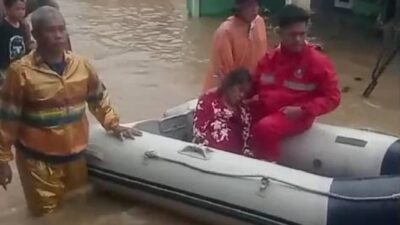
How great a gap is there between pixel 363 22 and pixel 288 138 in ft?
22.7

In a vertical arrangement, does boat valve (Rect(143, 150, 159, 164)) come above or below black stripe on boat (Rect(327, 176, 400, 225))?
below

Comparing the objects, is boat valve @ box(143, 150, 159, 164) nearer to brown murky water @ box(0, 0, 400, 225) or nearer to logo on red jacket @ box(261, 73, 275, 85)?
brown murky water @ box(0, 0, 400, 225)

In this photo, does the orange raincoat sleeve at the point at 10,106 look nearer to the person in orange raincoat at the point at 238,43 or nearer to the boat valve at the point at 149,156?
the boat valve at the point at 149,156

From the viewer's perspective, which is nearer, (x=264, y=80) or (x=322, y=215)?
(x=322, y=215)

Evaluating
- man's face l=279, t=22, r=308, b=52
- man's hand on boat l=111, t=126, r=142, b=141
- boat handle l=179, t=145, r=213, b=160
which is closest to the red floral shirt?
boat handle l=179, t=145, r=213, b=160

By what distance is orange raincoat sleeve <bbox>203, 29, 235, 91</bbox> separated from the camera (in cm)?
539

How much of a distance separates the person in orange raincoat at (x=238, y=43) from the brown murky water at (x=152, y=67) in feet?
3.19

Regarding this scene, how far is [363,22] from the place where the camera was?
11609 millimetres

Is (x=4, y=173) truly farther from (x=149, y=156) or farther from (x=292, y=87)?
(x=292, y=87)

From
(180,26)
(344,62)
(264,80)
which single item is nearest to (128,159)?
(264,80)

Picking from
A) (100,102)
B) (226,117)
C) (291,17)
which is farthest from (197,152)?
(291,17)

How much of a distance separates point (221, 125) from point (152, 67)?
3.83 m

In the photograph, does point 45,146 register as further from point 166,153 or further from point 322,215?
point 322,215

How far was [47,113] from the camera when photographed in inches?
184
